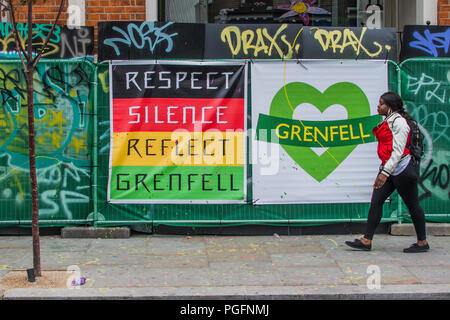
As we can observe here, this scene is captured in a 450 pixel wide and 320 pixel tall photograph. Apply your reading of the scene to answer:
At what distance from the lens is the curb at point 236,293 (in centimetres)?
585

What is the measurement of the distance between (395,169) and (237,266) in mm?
2127

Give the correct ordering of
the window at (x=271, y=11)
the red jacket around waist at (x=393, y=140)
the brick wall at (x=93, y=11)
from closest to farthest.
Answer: the red jacket around waist at (x=393, y=140) < the brick wall at (x=93, y=11) < the window at (x=271, y=11)

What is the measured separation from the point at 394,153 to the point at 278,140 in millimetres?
1646

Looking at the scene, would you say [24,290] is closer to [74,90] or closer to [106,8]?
[74,90]

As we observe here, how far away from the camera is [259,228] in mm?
8414

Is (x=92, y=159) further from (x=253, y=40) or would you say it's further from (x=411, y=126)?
(x=411, y=126)

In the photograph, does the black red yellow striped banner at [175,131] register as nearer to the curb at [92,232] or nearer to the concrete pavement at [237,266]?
the curb at [92,232]

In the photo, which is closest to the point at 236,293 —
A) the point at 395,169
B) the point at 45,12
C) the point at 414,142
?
the point at 395,169

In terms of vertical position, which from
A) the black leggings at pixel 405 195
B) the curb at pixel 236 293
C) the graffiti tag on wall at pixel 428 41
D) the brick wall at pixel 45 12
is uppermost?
the brick wall at pixel 45 12

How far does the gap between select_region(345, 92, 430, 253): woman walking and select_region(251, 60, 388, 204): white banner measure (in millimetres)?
913

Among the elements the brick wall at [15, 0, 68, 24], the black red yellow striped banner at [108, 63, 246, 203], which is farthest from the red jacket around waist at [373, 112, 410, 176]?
the brick wall at [15, 0, 68, 24]

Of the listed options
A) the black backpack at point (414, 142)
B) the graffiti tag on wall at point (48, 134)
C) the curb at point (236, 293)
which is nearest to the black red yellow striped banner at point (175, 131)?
the graffiti tag on wall at point (48, 134)

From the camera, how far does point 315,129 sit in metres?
8.33

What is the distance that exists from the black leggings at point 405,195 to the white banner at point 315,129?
3.10 feet
